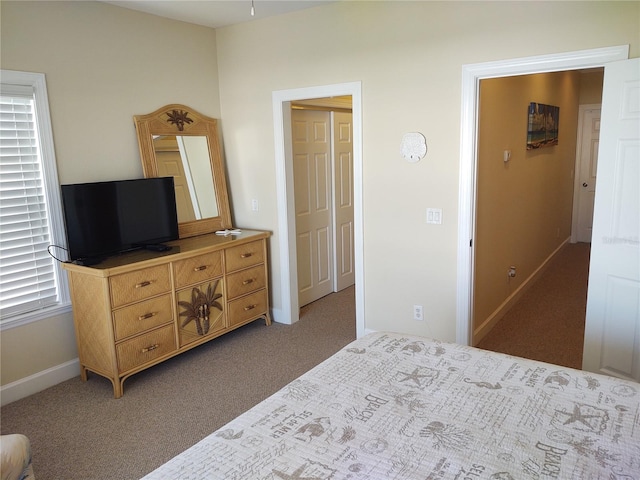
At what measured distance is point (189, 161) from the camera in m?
4.21

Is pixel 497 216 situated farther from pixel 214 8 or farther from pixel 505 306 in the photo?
pixel 214 8

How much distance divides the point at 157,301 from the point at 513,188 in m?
3.30

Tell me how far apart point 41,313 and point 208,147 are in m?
1.94

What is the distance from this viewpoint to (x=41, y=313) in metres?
3.33

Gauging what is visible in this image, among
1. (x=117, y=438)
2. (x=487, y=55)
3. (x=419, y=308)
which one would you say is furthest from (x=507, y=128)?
(x=117, y=438)

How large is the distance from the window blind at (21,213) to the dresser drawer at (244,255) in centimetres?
131

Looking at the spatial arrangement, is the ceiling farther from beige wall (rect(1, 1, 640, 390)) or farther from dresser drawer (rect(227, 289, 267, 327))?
dresser drawer (rect(227, 289, 267, 327))

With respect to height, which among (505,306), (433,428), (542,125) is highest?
(542,125)

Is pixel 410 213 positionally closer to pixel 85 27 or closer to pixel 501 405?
pixel 501 405

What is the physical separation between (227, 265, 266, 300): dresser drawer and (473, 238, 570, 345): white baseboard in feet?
6.19

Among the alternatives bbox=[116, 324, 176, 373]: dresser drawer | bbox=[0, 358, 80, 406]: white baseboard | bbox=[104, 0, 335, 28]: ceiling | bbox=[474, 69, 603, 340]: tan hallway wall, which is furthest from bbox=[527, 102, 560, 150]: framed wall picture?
bbox=[0, 358, 80, 406]: white baseboard

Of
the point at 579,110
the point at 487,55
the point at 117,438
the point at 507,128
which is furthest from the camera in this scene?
the point at 579,110

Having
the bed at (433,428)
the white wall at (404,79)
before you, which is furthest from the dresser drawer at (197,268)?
the bed at (433,428)

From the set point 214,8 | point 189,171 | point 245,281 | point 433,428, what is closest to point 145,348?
point 245,281
